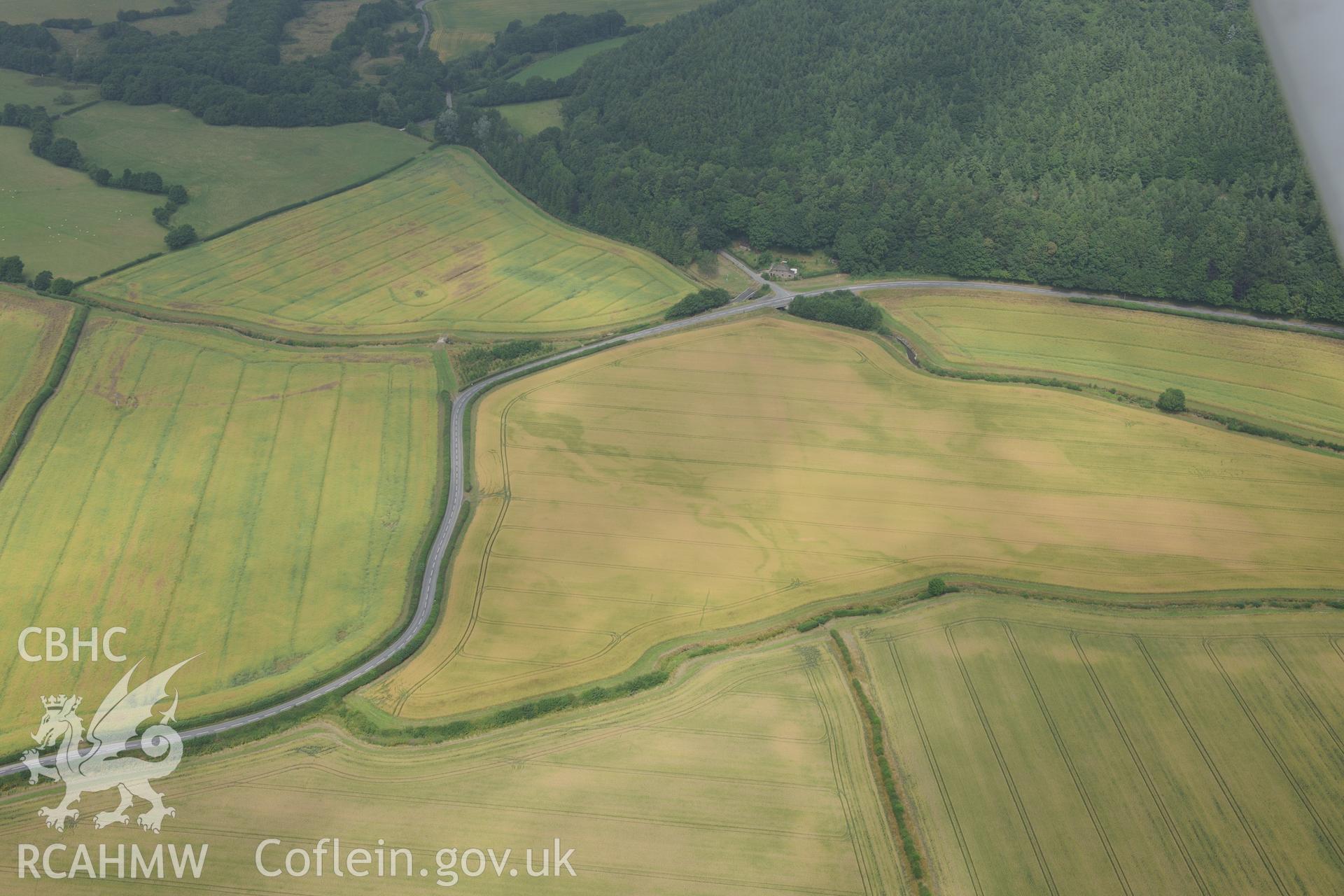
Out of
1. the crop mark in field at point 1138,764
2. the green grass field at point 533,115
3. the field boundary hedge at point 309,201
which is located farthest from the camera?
the green grass field at point 533,115

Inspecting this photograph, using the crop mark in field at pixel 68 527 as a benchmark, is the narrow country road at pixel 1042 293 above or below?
above

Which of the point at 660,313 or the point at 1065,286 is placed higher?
the point at 1065,286

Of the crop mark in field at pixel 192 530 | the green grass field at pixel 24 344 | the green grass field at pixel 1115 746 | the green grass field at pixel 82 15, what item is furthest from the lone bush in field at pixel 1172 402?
the green grass field at pixel 82 15

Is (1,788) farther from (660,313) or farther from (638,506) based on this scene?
(660,313)

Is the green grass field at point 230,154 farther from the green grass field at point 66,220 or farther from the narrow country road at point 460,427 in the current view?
the narrow country road at point 460,427

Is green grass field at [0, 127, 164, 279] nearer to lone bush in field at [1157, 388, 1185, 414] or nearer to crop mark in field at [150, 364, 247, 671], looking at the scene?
crop mark in field at [150, 364, 247, 671]

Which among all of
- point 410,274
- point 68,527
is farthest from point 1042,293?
point 68,527

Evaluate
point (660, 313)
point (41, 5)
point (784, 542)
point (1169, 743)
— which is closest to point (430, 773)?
point (784, 542)

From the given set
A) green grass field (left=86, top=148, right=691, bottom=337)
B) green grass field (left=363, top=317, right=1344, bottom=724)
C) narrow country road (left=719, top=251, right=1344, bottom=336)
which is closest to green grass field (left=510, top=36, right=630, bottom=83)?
green grass field (left=86, top=148, right=691, bottom=337)
